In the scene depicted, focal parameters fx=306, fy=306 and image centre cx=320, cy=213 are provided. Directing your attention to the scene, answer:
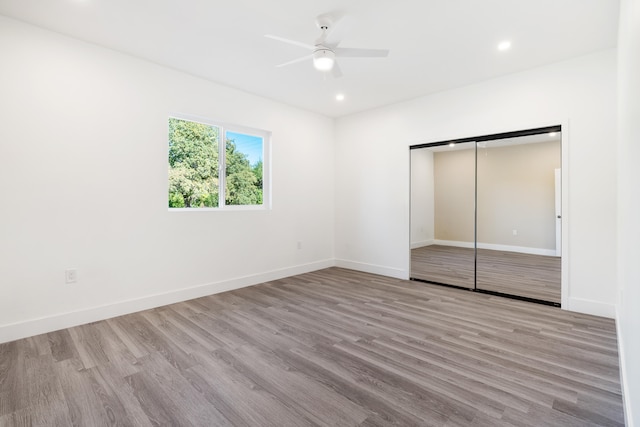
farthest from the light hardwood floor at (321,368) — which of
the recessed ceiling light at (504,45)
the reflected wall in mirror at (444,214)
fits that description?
the recessed ceiling light at (504,45)

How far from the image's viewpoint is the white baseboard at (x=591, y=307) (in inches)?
123

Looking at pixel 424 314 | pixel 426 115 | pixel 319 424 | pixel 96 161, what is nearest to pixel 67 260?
pixel 96 161

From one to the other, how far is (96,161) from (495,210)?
4701 millimetres

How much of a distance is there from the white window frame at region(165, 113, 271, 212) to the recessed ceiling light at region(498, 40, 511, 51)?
3.10 metres

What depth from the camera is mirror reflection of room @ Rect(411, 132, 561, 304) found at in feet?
11.8

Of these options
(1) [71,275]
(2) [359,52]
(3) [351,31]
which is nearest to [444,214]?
(2) [359,52]

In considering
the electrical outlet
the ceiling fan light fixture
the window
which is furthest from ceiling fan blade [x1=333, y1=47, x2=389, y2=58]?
the electrical outlet

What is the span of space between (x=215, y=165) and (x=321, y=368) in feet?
9.87

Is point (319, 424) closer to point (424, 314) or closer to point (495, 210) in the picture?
point (424, 314)

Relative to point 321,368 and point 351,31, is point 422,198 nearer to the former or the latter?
point 351,31

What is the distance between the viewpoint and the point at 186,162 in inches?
153

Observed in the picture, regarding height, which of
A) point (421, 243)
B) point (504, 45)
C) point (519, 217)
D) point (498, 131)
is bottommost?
point (421, 243)

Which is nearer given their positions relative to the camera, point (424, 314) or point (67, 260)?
point (67, 260)

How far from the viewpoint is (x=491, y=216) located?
406 centimetres
